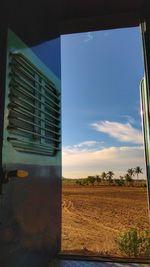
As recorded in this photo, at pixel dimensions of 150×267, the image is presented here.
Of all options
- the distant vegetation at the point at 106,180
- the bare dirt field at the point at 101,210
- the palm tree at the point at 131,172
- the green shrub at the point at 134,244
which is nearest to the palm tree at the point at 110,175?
the distant vegetation at the point at 106,180

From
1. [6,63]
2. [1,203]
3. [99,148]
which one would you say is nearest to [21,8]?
[6,63]

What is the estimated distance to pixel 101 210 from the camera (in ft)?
21.1

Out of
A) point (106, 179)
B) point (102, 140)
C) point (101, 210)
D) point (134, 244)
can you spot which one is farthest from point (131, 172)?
point (134, 244)

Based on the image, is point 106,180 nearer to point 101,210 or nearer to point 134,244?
point 101,210

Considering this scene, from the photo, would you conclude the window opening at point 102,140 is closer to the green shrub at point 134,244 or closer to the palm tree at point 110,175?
the palm tree at point 110,175

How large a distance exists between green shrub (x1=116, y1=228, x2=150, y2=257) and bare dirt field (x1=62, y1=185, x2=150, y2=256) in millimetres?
1437

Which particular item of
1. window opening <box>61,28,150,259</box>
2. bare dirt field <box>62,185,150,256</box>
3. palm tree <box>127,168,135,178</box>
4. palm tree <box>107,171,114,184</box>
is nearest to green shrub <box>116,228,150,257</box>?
window opening <box>61,28,150,259</box>

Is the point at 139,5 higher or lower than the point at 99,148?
higher

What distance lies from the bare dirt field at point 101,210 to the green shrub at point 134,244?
1437mm

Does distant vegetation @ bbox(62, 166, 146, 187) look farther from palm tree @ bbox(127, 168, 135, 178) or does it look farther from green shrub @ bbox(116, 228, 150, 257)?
green shrub @ bbox(116, 228, 150, 257)

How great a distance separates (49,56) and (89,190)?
476 cm

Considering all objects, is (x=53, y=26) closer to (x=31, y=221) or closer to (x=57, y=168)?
(x=57, y=168)

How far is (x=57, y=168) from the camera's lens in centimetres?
239

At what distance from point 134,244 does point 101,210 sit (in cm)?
322
